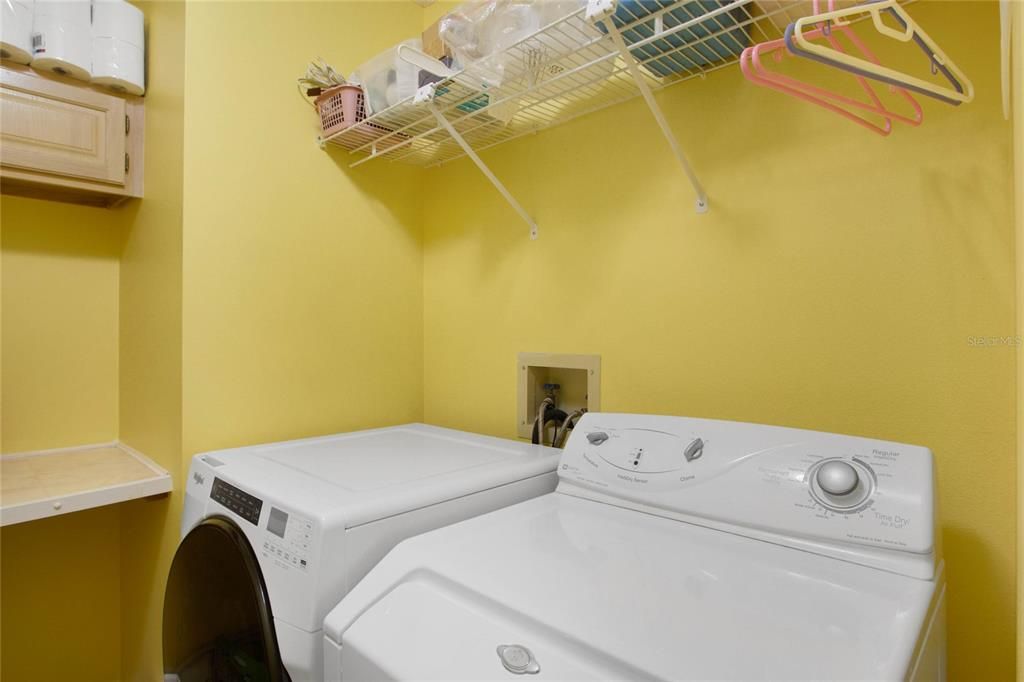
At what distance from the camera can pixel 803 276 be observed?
114 cm

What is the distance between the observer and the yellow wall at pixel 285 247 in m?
1.48

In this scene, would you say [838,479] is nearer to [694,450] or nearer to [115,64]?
[694,450]

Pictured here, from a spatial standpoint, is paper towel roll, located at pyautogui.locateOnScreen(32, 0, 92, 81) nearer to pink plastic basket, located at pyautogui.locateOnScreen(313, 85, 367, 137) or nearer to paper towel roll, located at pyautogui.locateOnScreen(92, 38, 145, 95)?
paper towel roll, located at pyautogui.locateOnScreen(92, 38, 145, 95)

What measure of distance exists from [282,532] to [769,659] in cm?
80

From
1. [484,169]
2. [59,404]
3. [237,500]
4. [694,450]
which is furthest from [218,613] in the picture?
[484,169]

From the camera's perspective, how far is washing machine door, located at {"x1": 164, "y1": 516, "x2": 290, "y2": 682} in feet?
3.14

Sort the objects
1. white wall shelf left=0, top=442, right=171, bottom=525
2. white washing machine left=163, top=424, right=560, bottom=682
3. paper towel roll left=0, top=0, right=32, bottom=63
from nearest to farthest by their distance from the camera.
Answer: white washing machine left=163, top=424, right=560, bottom=682 < white wall shelf left=0, top=442, right=171, bottom=525 < paper towel roll left=0, top=0, right=32, bottom=63

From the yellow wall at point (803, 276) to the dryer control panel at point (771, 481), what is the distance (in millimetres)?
258

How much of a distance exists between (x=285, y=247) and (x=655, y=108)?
1153 mm

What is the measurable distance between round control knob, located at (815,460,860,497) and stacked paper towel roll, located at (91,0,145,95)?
2.04m

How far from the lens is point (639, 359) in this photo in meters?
1.42

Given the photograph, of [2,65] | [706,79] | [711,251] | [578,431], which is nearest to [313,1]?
[2,65]

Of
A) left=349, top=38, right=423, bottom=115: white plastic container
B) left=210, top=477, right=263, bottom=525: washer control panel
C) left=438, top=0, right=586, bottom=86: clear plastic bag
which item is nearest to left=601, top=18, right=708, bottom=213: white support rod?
left=438, top=0, right=586, bottom=86: clear plastic bag

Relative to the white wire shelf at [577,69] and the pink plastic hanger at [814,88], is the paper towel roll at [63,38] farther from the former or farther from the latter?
the pink plastic hanger at [814,88]
